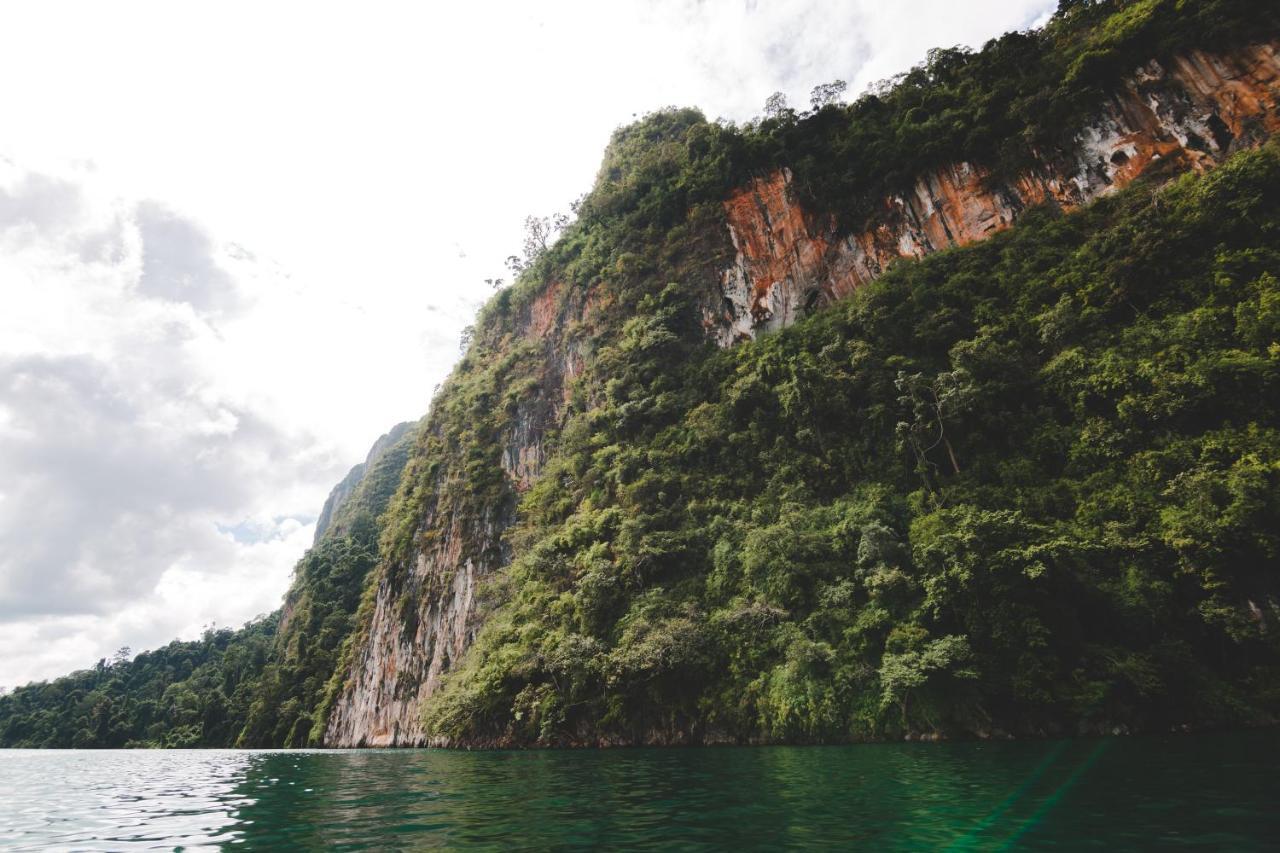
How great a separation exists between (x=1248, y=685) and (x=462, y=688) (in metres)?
29.2

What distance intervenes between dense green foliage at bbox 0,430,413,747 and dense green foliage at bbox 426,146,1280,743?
113ft

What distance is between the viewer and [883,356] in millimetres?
29688

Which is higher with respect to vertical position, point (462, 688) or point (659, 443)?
point (659, 443)

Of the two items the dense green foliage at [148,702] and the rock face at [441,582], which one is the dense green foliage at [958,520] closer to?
the rock face at [441,582]

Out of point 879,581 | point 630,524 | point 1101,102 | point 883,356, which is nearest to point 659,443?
point 630,524

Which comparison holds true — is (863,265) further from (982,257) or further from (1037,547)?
(1037,547)

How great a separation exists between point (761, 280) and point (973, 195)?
42.9 ft

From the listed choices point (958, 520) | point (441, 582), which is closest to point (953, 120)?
point (958, 520)

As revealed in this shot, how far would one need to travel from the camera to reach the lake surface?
6.28 m

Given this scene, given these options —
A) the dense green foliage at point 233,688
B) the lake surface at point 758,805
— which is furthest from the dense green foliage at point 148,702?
the lake surface at point 758,805

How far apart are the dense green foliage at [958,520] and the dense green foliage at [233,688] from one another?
34308 mm

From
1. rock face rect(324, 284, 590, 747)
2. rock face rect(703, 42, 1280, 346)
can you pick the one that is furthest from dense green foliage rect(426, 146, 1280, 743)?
rock face rect(324, 284, 590, 747)

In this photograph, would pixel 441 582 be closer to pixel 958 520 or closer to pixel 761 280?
pixel 761 280

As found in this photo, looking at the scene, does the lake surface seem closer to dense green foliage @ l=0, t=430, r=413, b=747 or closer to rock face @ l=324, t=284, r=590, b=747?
rock face @ l=324, t=284, r=590, b=747
